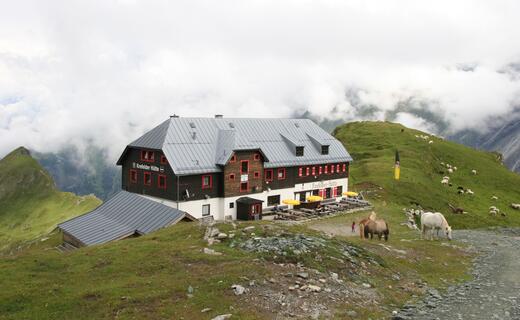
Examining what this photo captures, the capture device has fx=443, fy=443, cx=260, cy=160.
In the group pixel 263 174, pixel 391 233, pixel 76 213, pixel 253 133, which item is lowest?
pixel 76 213

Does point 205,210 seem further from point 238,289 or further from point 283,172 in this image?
point 238,289

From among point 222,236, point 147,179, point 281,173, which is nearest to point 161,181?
point 147,179

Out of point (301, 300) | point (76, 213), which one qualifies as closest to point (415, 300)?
point (301, 300)

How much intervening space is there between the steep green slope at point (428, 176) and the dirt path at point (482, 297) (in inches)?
1810

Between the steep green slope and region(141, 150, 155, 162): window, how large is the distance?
155 ft

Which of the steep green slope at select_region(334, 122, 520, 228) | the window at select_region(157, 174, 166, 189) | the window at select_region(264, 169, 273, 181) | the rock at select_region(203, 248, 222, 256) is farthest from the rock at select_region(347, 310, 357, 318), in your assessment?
the steep green slope at select_region(334, 122, 520, 228)

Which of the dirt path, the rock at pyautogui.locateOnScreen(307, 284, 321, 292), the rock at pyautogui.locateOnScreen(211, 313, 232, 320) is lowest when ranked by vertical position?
the dirt path

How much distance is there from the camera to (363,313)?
24234 mm

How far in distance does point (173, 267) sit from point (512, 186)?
456 feet

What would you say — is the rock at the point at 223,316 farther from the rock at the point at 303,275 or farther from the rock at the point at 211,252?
the rock at the point at 211,252

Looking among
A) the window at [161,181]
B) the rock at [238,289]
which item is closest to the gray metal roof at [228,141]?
the window at [161,181]

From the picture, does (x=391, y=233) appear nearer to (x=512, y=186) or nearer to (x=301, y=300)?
(x=301, y=300)

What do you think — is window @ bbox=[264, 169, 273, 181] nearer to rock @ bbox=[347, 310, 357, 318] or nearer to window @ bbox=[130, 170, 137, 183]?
window @ bbox=[130, 170, 137, 183]

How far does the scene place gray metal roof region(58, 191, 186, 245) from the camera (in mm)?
Result: 49875
